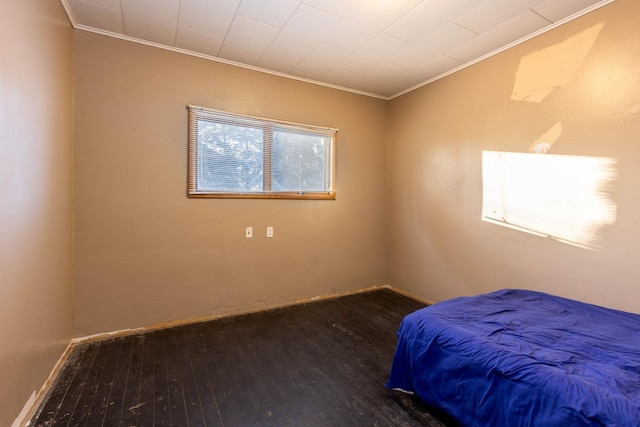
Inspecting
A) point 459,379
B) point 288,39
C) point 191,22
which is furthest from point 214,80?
point 459,379

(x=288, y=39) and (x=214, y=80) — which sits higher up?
(x=288, y=39)

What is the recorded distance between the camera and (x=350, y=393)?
187 cm

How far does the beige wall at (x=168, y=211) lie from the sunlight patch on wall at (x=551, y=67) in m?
1.93

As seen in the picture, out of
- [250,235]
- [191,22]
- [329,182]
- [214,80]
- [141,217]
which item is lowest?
[250,235]

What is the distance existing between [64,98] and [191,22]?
3.76ft

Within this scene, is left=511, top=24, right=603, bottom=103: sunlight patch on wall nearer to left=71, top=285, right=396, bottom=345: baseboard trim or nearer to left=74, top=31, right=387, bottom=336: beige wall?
left=74, top=31, right=387, bottom=336: beige wall

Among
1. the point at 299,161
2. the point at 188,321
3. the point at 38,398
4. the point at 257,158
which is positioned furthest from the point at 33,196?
the point at 299,161

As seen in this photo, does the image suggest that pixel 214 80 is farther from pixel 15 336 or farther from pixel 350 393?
pixel 350 393

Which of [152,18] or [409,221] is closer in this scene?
[152,18]

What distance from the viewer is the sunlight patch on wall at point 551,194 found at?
2148 mm

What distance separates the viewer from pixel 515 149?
2.65m

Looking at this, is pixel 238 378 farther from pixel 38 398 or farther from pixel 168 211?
pixel 168 211

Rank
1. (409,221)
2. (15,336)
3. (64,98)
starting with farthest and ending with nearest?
(409,221) < (64,98) < (15,336)

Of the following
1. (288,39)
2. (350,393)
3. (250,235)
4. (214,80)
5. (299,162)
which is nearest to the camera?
(350,393)
